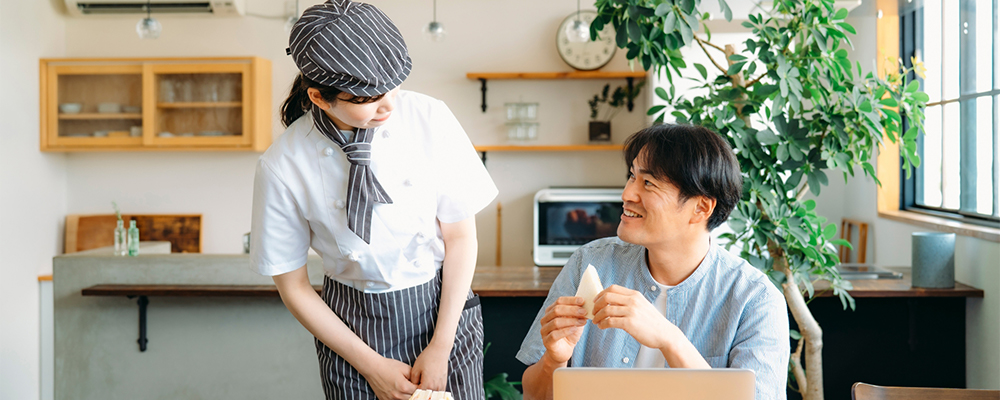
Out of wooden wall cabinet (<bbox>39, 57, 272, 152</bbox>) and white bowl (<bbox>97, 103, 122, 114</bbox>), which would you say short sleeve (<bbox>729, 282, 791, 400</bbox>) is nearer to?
wooden wall cabinet (<bbox>39, 57, 272, 152</bbox>)

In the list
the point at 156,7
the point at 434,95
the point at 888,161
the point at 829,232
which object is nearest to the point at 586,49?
the point at 434,95

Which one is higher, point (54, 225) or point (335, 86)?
point (335, 86)

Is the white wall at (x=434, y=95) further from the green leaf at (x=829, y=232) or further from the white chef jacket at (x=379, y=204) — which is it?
the white chef jacket at (x=379, y=204)

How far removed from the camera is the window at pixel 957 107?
2494 mm

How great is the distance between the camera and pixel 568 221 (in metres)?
3.86

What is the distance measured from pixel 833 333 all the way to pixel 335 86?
2119 mm

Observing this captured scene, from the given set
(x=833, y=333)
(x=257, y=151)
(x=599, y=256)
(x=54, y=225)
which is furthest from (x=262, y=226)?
(x=54, y=225)

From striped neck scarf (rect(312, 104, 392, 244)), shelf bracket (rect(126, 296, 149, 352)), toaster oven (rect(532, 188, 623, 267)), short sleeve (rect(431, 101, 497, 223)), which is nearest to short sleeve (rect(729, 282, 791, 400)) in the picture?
short sleeve (rect(431, 101, 497, 223))

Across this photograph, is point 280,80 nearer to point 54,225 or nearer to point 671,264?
point 54,225

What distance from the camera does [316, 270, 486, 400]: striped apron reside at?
123cm

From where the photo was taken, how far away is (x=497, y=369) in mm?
2545

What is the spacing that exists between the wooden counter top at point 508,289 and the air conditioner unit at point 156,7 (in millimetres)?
2238

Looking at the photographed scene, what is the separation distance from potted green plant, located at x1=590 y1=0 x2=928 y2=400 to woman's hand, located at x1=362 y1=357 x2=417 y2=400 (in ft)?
3.36

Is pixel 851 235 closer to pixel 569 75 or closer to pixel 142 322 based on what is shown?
pixel 569 75
